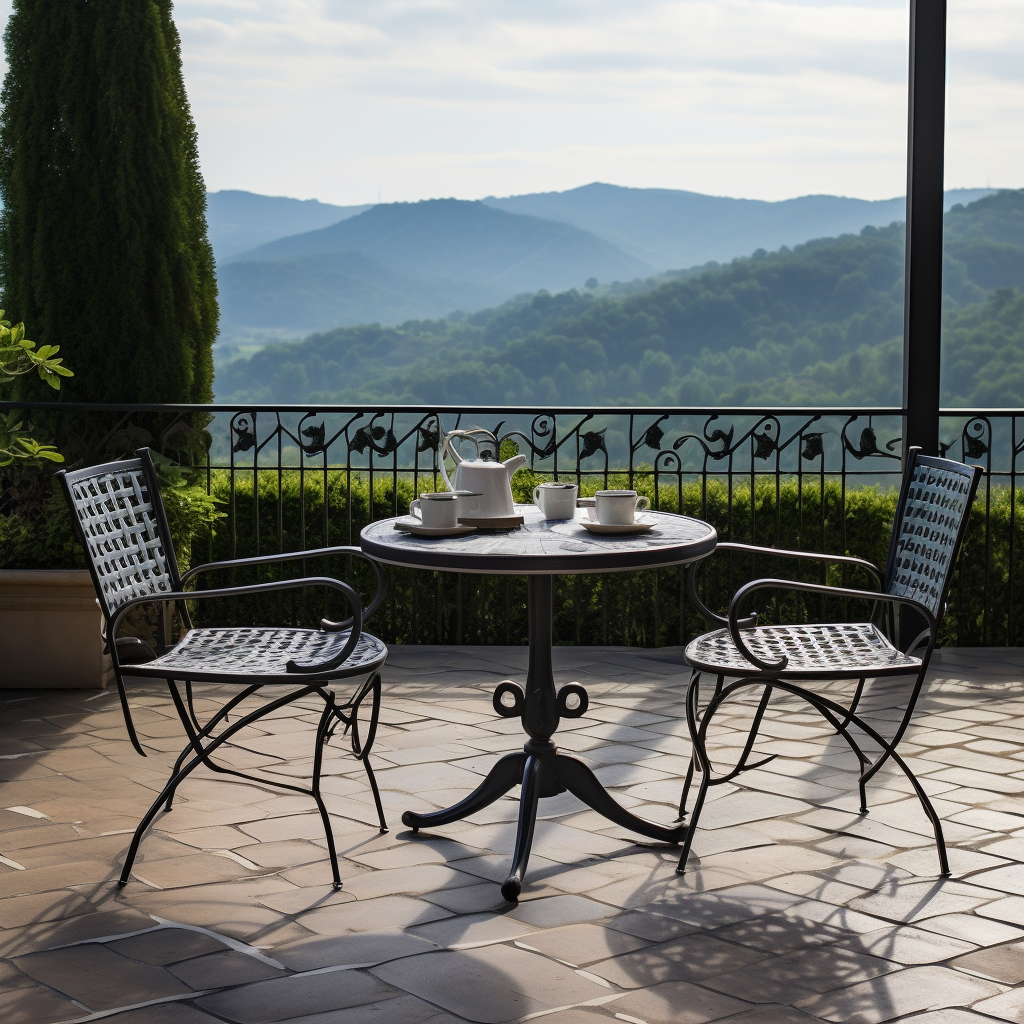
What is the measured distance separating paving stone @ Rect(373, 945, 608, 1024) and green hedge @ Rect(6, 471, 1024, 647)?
296 cm

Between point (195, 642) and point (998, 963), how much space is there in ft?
6.63

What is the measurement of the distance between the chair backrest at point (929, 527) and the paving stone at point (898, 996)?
2.95 ft

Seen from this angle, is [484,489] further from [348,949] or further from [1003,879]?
[1003,879]

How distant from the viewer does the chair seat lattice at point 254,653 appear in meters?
2.71

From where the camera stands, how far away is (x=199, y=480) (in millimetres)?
5371

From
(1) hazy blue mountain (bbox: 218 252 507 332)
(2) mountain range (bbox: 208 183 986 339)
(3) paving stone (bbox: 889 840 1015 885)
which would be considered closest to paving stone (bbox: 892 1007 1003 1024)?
(3) paving stone (bbox: 889 840 1015 885)

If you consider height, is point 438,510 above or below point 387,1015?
above

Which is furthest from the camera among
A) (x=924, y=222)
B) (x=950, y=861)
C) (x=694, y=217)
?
(x=694, y=217)

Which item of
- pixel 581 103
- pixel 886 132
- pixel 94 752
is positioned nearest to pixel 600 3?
pixel 581 103

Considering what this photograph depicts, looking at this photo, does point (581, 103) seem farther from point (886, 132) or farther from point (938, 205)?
point (938, 205)

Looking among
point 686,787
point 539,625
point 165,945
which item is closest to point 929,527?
point 686,787

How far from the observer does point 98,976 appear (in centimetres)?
225

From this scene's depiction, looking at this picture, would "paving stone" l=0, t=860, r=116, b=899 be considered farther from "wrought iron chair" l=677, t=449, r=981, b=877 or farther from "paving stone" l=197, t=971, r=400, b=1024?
"wrought iron chair" l=677, t=449, r=981, b=877

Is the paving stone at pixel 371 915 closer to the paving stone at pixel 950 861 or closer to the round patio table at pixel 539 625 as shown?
the round patio table at pixel 539 625
